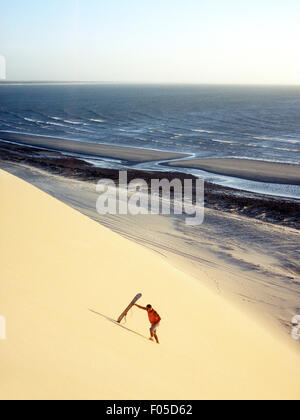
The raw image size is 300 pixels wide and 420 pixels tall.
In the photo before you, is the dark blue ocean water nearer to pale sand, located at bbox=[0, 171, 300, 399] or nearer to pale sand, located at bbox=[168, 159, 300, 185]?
pale sand, located at bbox=[168, 159, 300, 185]

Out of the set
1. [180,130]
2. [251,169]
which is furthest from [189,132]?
[251,169]

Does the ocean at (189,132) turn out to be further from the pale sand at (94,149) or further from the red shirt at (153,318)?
the red shirt at (153,318)

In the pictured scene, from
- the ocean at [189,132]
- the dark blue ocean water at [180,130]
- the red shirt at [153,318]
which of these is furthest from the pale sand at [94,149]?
the red shirt at [153,318]

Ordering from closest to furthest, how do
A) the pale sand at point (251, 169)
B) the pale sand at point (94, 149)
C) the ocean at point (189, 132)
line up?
the pale sand at point (251, 169) → the pale sand at point (94, 149) → the ocean at point (189, 132)

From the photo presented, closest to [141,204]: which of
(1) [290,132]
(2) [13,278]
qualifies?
(2) [13,278]

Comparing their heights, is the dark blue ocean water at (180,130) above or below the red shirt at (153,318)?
above

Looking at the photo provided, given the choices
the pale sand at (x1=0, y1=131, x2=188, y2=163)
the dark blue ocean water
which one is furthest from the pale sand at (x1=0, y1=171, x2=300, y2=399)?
the dark blue ocean water

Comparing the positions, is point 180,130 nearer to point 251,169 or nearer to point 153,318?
point 251,169
